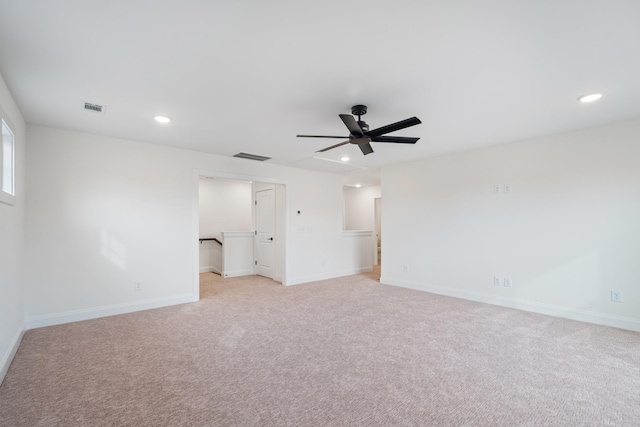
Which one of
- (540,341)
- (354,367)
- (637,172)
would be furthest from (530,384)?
(637,172)

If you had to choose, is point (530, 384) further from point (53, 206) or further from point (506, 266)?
point (53, 206)

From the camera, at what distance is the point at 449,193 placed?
5008 mm

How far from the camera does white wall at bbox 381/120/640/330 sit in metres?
3.45

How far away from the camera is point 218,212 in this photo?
8.07 m

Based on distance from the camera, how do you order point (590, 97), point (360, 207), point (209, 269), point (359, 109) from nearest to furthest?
point (590, 97), point (359, 109), point (209, 269), point (360, 207)

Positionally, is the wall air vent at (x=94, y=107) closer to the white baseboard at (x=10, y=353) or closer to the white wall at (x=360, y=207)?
the white baseboard at (x=10, y=353)

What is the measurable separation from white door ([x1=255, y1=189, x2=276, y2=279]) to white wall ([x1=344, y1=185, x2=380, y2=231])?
3.73 m

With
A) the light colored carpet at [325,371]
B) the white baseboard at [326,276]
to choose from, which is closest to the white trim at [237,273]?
the white baseboard at [326,276]

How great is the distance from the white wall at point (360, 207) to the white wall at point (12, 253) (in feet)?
25.3

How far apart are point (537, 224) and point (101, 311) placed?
19.6 ft

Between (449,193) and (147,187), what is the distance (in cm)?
477

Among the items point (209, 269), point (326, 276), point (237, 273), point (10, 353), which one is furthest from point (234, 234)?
point (10, 353)

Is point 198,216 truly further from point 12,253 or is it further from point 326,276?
point 326,276

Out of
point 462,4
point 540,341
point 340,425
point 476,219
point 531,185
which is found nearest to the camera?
point 462,4
